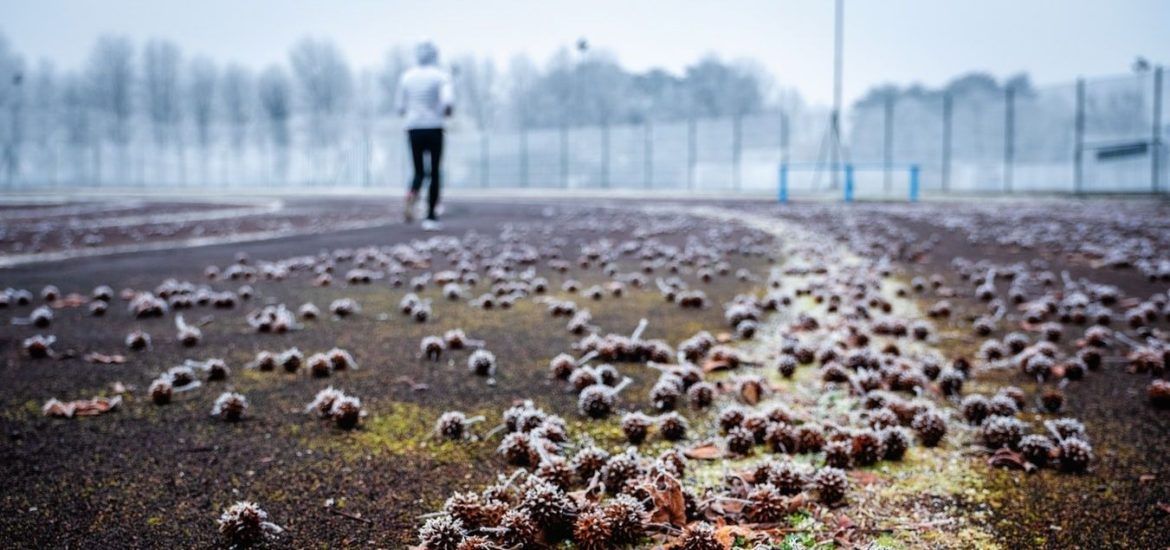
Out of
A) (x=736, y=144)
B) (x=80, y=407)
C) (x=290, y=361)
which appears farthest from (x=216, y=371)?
(x=736, y=144)

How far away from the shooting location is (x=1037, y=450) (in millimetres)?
2145

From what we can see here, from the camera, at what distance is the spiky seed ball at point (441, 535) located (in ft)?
5.32

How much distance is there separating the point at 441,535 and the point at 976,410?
1764 mm

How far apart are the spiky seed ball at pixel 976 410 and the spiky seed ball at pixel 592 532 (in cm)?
145

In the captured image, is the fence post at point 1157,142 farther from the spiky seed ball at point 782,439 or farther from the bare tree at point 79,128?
the bare tree at point 79,128

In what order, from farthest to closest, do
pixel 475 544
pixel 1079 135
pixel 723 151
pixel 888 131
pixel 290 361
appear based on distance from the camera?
pixel 723 151
pixel 888 131
pixel 1079 135
pixel 290 361
pixel 475 544

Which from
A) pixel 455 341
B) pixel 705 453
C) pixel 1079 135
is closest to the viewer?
pixel 705 453

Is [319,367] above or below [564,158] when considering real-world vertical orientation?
below

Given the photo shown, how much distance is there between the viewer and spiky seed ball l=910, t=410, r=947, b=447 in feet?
7.65

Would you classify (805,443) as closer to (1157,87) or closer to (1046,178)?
(1157,87)

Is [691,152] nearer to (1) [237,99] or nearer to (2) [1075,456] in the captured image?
(2) [1075,456]

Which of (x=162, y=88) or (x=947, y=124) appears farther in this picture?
(x=162, y=88)

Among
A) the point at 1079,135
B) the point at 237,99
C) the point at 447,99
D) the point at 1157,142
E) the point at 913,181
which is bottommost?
the point at 913,181

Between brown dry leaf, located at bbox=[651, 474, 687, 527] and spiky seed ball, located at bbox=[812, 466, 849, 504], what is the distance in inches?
13.4
